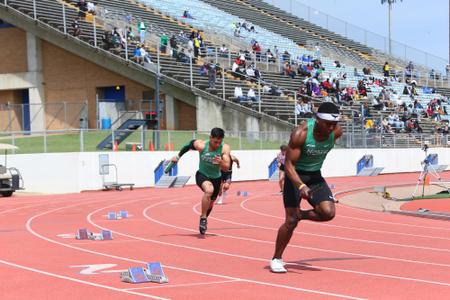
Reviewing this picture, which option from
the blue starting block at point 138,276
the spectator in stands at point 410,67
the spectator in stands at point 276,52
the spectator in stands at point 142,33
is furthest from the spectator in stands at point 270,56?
the blue starting block at point 138,276

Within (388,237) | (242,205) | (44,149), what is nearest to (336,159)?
(44,149)

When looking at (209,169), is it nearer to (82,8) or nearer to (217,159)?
(217,159)

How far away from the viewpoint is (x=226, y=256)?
11.2 m

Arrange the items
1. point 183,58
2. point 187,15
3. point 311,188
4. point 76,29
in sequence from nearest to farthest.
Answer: point 311,188 → point 76,29 → point 183,58 → point 187,15

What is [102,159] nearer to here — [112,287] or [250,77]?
[250,77]

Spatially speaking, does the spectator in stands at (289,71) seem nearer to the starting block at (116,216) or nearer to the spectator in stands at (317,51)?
the spectator in stands at (317,51)

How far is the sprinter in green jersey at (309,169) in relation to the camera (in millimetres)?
9289

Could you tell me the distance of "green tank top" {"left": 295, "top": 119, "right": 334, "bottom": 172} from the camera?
372 inches

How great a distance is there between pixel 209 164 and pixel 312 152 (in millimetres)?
4558

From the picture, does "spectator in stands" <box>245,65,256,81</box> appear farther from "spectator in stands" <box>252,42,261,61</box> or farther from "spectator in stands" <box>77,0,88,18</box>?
"spectator in stands" <box>77,0,88,18</box>

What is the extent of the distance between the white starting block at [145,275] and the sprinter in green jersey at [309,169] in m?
1.34

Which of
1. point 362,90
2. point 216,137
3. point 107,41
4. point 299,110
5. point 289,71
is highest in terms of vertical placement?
point 107,41

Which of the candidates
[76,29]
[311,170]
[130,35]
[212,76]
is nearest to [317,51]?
[212,76]

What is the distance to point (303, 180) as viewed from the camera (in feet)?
31.5
